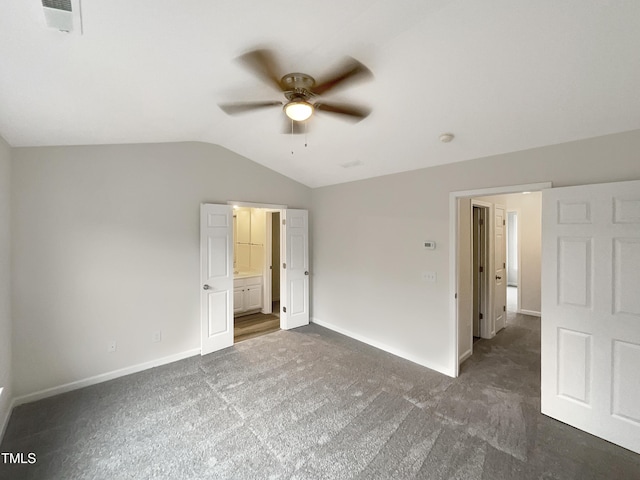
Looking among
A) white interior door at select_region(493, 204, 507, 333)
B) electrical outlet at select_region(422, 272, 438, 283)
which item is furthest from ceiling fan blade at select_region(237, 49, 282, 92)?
white interior door at select_region(493, 204, 507, 333)

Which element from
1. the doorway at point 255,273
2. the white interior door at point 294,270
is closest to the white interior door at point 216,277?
the doorway at point 255,273

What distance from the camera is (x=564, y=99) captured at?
195 centimetres

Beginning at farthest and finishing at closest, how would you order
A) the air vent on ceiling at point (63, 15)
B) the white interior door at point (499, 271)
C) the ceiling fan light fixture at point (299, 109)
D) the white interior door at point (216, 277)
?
the white interior door at point (499, 271)
the white interior door at point (216, 277)
the ceiling fan light fixture at point (299, 109)
the air vent on ceiling at point (63, 15)

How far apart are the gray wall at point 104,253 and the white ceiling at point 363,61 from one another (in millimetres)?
459

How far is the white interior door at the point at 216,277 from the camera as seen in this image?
3682 mm

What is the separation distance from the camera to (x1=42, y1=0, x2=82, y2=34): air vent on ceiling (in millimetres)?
1166

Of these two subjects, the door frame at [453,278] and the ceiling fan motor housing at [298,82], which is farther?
the door frame at [453,278]

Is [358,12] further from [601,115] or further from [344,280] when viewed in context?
[344,280]

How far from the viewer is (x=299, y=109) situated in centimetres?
182

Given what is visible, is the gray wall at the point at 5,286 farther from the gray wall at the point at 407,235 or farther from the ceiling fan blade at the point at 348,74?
the gray wall at the point at 407,235

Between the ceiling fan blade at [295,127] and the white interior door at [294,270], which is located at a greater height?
the ceiling fan blade at [295,127]

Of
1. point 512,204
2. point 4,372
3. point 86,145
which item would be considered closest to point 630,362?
point 512,204

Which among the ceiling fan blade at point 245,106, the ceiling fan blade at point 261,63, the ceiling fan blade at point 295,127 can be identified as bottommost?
the ceiling fan blade at point 245,106

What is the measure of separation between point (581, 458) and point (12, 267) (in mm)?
5055
